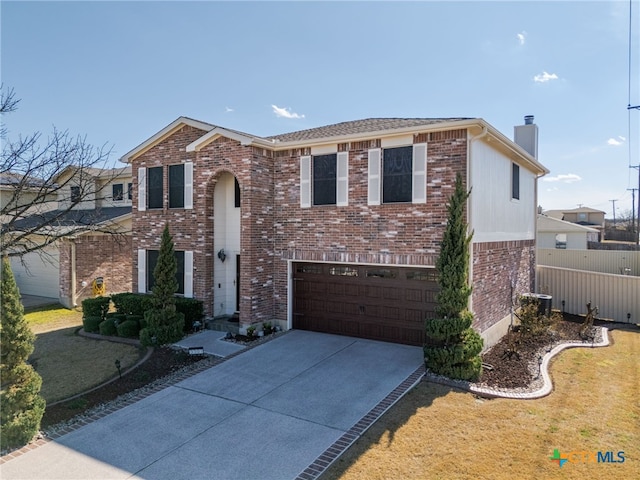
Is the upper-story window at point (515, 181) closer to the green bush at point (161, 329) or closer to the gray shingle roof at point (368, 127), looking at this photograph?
the gray shingle roof at point (368, 127)

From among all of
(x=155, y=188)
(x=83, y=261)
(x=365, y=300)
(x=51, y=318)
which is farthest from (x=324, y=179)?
(x=83, y=261)

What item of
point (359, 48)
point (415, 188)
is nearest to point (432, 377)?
point (415, 188)

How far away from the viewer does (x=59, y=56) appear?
1030 centimetres

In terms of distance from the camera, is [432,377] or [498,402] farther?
[432,377]

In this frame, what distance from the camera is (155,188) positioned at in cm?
1402

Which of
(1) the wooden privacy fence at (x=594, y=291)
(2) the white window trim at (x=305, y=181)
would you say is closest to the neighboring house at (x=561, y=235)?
(1) the wooden privacy fence at (x=594, y=291)

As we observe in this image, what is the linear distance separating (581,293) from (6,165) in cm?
1841

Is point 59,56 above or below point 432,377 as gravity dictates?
above

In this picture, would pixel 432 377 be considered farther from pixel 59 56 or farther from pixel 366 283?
pixel 59 56

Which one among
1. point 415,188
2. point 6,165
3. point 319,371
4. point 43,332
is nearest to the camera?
point 6,165

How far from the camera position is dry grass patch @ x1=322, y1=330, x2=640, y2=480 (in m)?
5.20

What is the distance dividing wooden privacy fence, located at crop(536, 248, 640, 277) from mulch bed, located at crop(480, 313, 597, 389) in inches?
367

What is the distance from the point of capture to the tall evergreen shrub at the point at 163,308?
1087 cm

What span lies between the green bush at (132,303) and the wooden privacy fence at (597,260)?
747 inches
